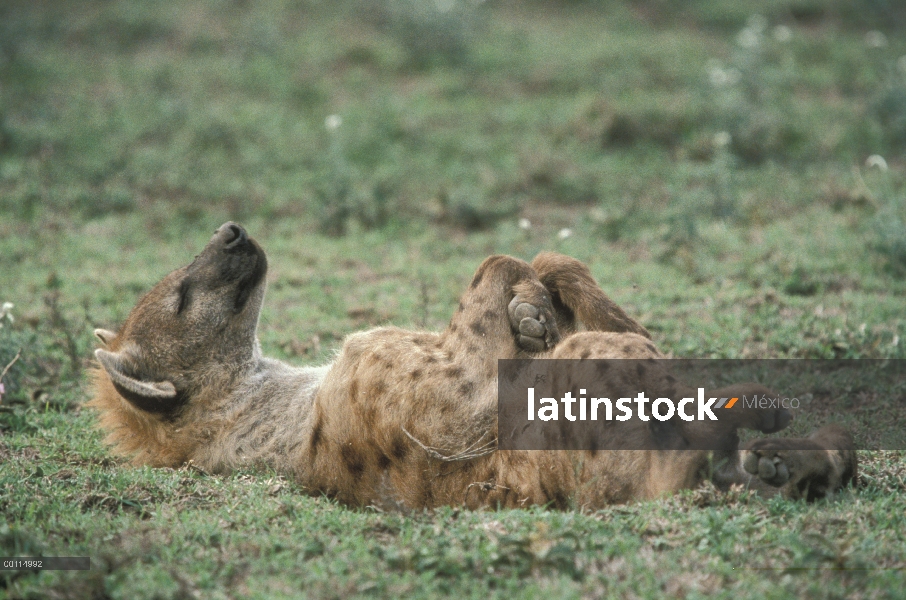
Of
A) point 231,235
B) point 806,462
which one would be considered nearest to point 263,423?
point 231,235

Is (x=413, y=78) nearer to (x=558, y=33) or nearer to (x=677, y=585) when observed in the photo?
(x=558, y=33)

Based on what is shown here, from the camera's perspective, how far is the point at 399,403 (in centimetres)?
450

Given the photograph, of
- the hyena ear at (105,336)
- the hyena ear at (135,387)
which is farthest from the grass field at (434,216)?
the hyena ear at (135,387)

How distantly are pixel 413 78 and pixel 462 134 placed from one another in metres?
2.08

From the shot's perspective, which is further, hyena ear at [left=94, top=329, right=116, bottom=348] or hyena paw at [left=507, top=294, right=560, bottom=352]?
hyena ear at [left=94, top=329, right=116, bottom=348]

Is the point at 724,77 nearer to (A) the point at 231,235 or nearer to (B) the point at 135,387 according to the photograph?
(A) the point at 231,235

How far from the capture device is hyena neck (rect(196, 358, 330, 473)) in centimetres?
490

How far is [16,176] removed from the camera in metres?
9.66

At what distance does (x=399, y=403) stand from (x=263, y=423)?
955mm

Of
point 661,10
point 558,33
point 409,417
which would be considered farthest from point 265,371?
point 661,10

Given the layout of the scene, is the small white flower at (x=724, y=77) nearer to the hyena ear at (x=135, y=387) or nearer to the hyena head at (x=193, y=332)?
the hyena head at (x=193, y=332)

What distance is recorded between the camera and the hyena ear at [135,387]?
15.9ft

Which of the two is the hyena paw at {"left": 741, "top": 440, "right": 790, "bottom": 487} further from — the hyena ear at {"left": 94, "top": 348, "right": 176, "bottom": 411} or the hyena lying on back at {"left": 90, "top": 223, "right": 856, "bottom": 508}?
the hyena ear at {"left": 94, "top": 348, "right": 176, "bottom": 411}

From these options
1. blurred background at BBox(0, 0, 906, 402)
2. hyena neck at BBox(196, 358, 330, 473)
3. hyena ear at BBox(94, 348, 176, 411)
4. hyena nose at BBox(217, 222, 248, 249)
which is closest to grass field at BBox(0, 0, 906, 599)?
blurred background at BBox(0, 0, 906, 402)
